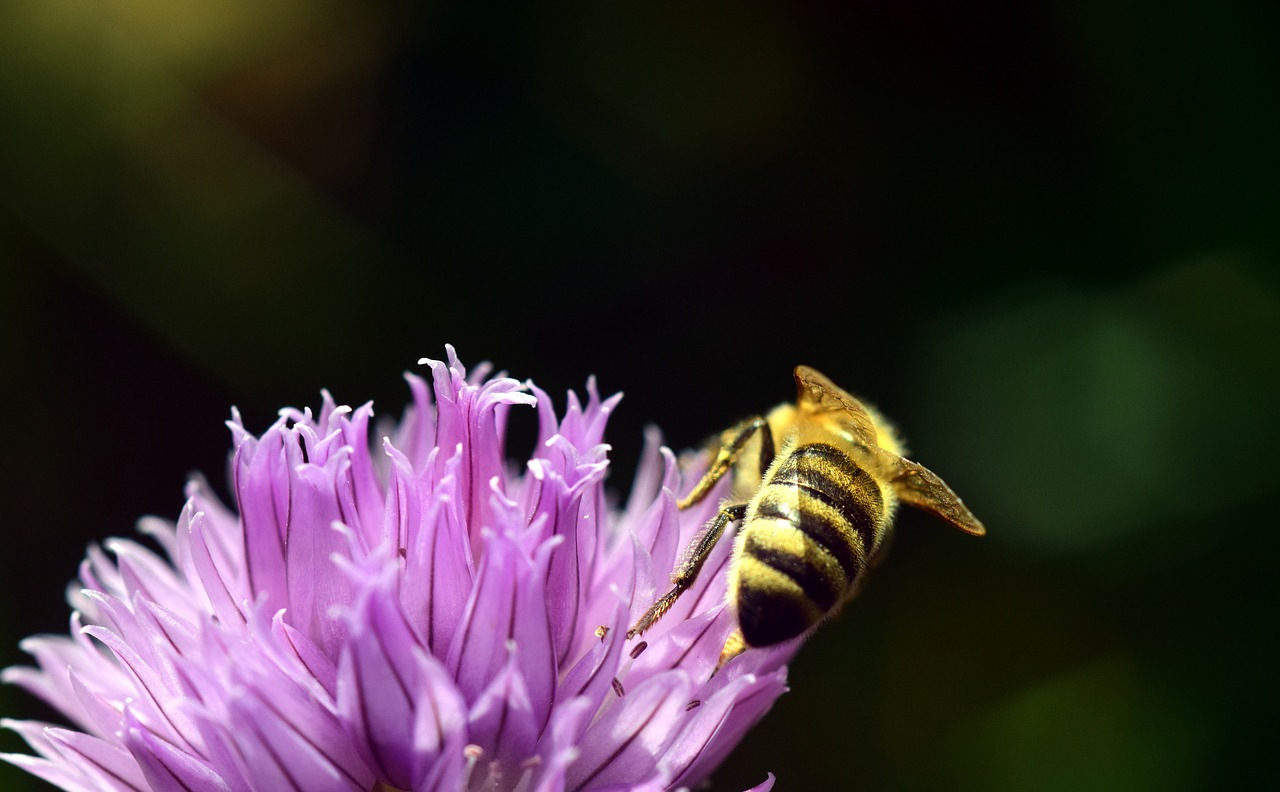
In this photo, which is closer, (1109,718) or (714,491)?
(714,491)

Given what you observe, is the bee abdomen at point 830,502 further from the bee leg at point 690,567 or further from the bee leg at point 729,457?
the bee leg at point 729,457

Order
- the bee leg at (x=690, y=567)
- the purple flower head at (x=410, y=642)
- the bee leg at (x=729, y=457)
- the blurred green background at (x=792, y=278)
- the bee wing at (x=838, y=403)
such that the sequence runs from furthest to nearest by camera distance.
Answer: the blurred green background at (x=792, y=278) < the bee leg at (x=729, y=457) < the bee wing at (x=838, y=403) < the bee leg at (x=690, y=567) < the purple flower head at (x=410, y=642)

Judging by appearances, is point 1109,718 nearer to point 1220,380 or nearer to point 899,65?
point 1220,380

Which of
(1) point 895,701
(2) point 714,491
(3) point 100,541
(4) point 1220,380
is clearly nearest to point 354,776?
(2) point 714,491

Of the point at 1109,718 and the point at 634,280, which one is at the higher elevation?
the point at 634,280

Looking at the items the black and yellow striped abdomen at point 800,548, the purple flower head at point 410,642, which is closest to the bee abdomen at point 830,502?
the black and yellow striped abdomen at point 800,548

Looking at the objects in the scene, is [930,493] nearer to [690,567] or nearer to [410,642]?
[690,567]

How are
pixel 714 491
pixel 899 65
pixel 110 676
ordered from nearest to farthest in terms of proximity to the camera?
pixel 110 676
pixel 714 491
pixel 899 65
